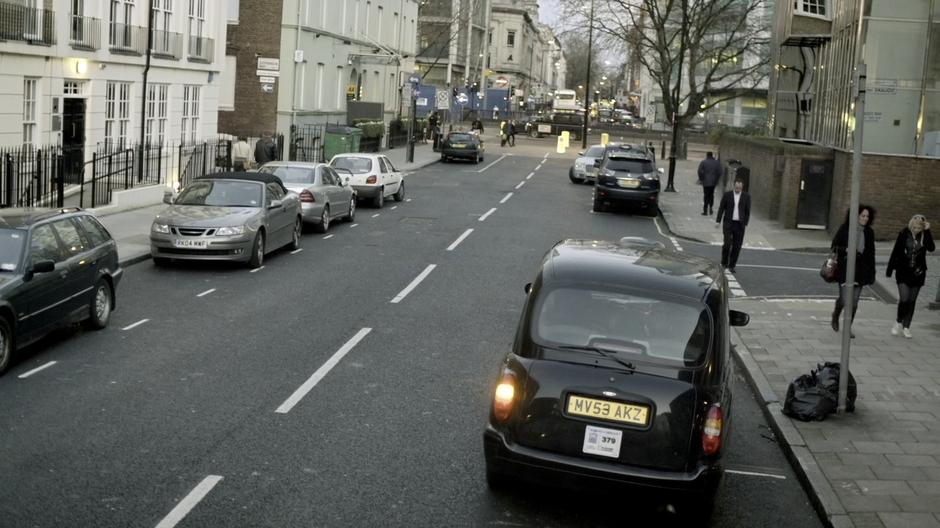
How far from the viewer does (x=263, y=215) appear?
19797mm

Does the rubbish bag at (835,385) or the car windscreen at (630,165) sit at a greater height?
the car windscreen at (630,165)

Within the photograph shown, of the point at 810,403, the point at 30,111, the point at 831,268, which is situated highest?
the point at 30,111

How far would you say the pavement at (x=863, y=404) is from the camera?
823 centimetres

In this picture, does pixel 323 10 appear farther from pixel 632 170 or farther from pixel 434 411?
pixel 434 411

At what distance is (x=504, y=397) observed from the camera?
24.9 feet

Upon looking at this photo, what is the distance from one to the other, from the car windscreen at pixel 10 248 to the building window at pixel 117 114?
1893 centimetres

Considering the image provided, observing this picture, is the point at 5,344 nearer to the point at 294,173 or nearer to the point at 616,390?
the point at 616,390

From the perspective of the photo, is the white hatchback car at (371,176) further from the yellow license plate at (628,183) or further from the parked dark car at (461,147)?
the parked dark car at (461,147)

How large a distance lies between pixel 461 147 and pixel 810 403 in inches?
1662

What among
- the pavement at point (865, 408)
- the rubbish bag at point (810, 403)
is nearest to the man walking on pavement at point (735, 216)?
the pavement at point (865, 408)

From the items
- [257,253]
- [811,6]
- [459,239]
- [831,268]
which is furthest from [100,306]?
[811,6]

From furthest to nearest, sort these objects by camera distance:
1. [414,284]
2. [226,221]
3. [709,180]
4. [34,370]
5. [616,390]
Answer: [709,180] < [226,221] < [414,284] < [34,370] < [616,390]

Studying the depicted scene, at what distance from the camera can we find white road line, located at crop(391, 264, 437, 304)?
16.6 meters

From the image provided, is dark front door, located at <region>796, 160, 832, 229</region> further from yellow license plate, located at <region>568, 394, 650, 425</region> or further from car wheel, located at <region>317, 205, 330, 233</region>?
yellow license plate, located at <region>568, 394, 650, 425</region>
